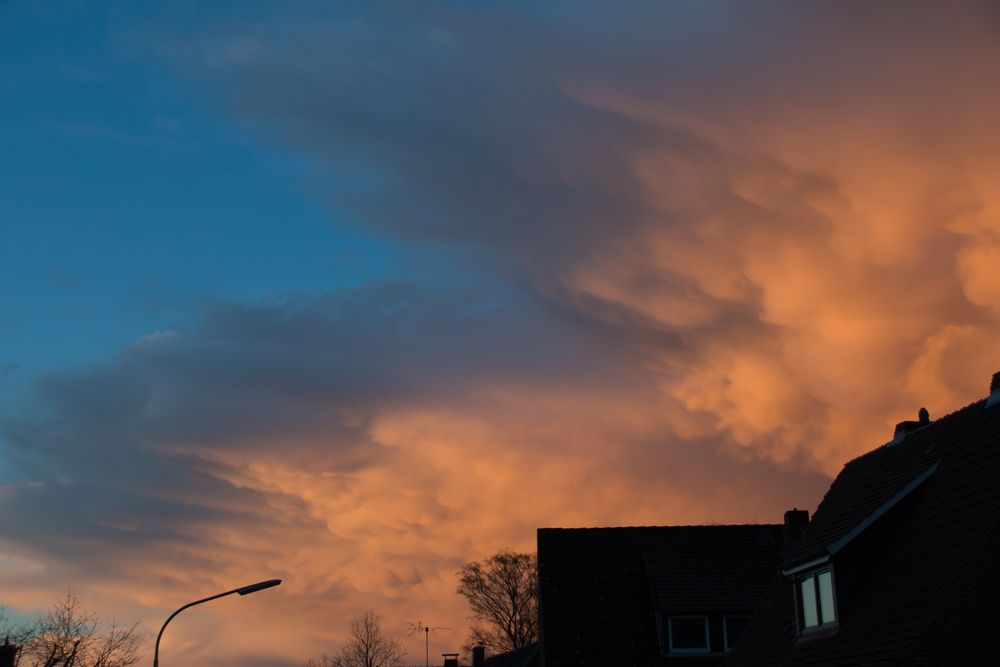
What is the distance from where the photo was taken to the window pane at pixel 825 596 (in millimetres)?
25711

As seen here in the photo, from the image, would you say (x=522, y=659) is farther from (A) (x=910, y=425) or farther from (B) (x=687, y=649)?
(A) (x=910, y=425)

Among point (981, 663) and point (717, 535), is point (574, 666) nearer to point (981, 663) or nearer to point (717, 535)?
point (717, 535)

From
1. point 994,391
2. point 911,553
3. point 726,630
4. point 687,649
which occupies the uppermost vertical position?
point 994,391

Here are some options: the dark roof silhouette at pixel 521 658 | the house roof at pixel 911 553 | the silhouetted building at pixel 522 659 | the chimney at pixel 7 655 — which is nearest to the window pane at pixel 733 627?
the house roof at pixel 911 553

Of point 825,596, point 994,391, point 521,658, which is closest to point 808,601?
point 825,596

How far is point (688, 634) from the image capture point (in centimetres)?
4069

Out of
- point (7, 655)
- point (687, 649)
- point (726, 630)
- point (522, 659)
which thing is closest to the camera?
point (7, 655)

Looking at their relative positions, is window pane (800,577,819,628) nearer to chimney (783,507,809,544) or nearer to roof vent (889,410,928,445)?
roof vent (889,410,928,445)

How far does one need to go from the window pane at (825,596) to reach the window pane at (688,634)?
15.0 metres

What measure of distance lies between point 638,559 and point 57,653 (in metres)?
25.9

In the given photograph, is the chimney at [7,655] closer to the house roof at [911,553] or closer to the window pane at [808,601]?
the house roof at [911,553]

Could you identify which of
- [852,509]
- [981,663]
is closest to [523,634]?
[852,509]

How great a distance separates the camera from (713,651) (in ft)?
132

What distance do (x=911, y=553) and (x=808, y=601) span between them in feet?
13.2
